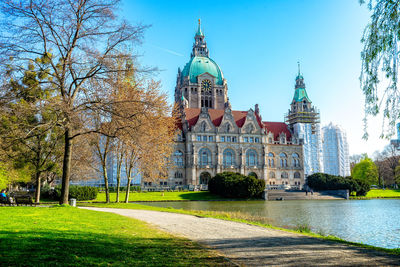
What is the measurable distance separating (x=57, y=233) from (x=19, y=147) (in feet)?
57.2

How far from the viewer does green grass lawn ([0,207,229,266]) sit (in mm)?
6740

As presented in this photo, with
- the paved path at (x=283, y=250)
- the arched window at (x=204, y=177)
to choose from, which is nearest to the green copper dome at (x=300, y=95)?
the arched window at (x=204, y=177)

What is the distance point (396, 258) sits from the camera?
333 inches

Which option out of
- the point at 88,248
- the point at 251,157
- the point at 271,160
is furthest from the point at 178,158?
the point at 88,248

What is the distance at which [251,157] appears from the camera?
75.9 m

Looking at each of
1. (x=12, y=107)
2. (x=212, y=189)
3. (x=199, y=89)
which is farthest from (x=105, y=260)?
(x=199, y=89)

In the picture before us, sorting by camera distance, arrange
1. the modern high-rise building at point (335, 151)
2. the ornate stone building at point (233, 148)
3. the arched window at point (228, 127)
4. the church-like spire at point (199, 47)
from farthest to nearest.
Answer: the church-like spire at point (199, 47) → the modern high-rise building at point (335, 151) → the arched window at point (228, 127) → the ornate stone building at point (233, 148)

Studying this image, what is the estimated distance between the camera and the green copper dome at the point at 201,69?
90938 mm

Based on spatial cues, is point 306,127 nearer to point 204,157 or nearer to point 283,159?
point 283,159

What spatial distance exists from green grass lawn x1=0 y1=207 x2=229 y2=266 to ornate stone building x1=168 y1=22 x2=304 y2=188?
60.1 metres

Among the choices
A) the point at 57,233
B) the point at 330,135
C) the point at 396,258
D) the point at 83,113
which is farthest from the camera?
the point at 330,135

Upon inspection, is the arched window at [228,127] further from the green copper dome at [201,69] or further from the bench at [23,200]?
the bench at [23,200]

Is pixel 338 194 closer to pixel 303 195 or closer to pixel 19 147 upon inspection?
pixel 303 195

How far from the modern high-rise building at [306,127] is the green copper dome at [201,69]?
21.2m
